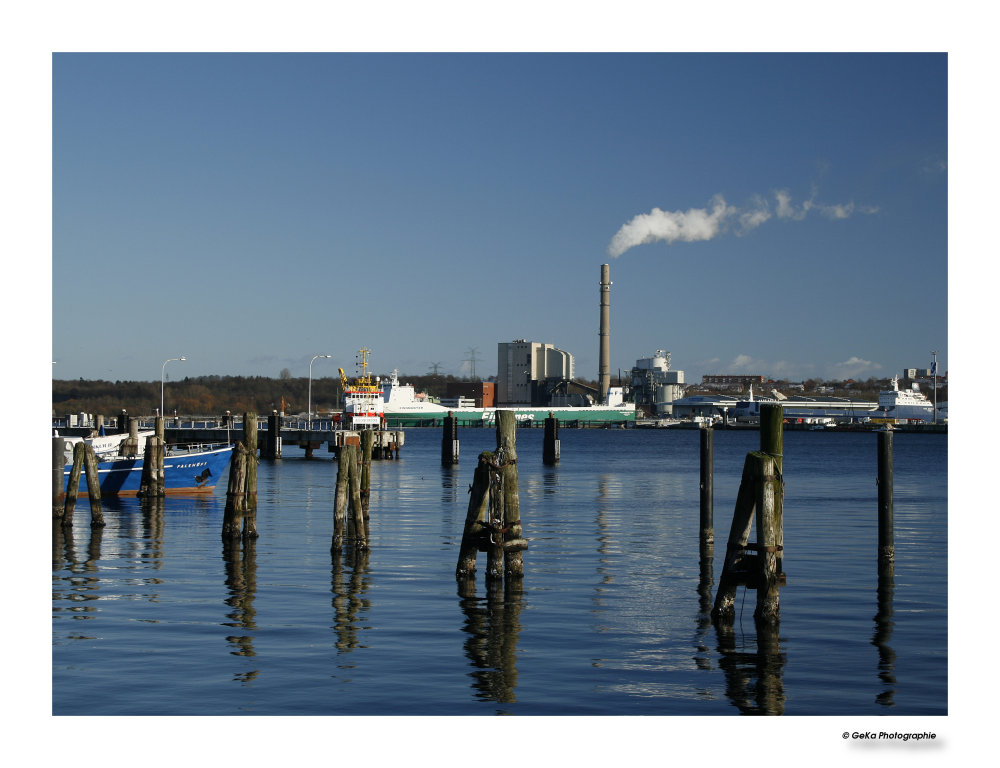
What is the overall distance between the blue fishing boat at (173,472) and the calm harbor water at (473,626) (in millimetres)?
6646

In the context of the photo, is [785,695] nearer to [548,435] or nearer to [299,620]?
[299,620]

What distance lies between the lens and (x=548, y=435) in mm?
67438

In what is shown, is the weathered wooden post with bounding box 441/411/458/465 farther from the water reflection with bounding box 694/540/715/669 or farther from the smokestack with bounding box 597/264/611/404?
the smokestack with bounding box 597/264/611/404

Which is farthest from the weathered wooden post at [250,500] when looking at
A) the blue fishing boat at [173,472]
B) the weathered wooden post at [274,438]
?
the weathered wooden post at [274,438]

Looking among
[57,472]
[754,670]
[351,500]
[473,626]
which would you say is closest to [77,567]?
[351,500]

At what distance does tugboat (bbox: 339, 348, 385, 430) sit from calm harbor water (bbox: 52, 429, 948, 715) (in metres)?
Result: 47.2

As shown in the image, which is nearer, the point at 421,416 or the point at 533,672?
the point at 533,672

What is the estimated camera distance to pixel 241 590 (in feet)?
61.4

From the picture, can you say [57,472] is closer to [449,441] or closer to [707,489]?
[707,489]

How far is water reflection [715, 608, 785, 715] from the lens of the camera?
11.7m

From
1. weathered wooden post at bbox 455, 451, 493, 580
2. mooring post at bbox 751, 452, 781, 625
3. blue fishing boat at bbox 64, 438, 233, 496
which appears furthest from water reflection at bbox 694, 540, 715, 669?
blue fishing boat at bbox 64, 438, 233, 496

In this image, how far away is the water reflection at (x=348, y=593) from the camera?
14867 mm
